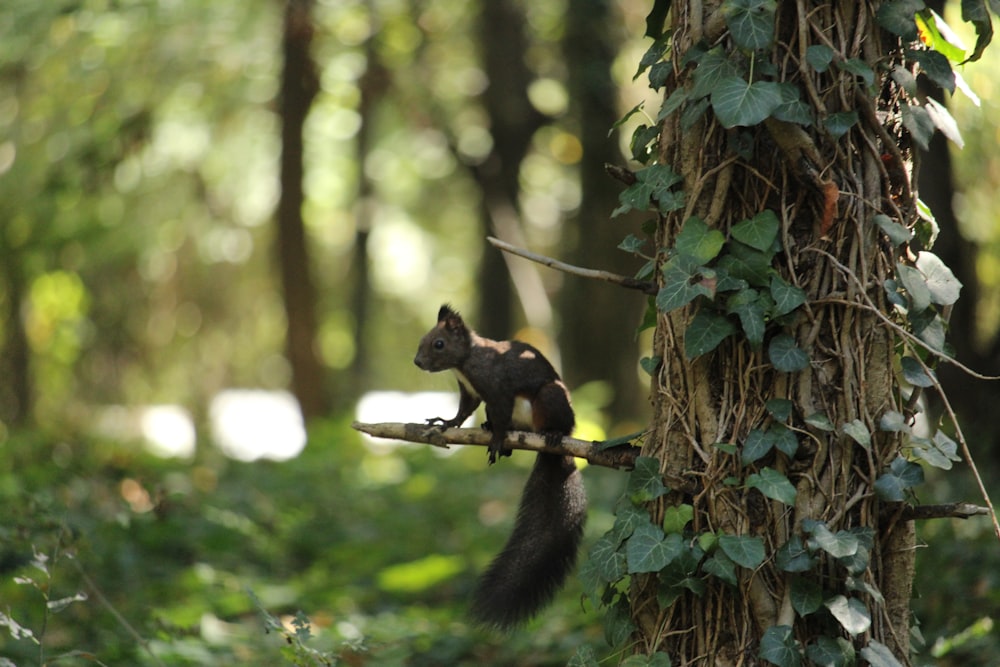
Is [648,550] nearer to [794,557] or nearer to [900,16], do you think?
[794,557]

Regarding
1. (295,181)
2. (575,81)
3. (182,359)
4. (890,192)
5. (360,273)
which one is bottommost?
(182,359)

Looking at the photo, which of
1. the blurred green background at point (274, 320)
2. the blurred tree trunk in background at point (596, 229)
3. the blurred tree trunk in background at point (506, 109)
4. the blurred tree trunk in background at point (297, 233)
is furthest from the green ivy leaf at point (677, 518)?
the blurred tree trunk in background at point (297, 233)

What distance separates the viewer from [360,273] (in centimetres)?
1391

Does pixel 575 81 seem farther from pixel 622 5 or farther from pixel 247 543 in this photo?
pixel 247 543

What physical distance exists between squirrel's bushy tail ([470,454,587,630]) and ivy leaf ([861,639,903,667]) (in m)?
0.87

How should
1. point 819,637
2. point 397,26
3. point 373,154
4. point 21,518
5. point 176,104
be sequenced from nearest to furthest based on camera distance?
point 819,637 → point 21,518 → point 176,104 → point 397,26 → point 373,154

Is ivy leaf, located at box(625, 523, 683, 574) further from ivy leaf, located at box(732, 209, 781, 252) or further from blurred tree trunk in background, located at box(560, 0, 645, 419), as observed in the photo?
blurred tree trunk in background, located at box(560, 0, 645, 419)

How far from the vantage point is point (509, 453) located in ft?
9.18

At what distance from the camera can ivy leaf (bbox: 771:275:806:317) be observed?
84.4 inches

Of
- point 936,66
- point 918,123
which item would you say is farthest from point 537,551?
point 936,66

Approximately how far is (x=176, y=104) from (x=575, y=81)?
4.18 meters

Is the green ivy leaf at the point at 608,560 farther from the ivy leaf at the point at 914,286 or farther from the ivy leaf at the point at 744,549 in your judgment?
the ivy leaf at the point at 914,286

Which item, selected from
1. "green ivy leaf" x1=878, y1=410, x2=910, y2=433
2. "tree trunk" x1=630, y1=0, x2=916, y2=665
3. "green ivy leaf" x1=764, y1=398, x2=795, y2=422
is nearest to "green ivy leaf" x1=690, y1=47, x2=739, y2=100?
"tree trunk" x1=630, y1=0, x2=916, y2=665

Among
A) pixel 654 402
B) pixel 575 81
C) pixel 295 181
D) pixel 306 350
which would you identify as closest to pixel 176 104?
pixel 295 181
